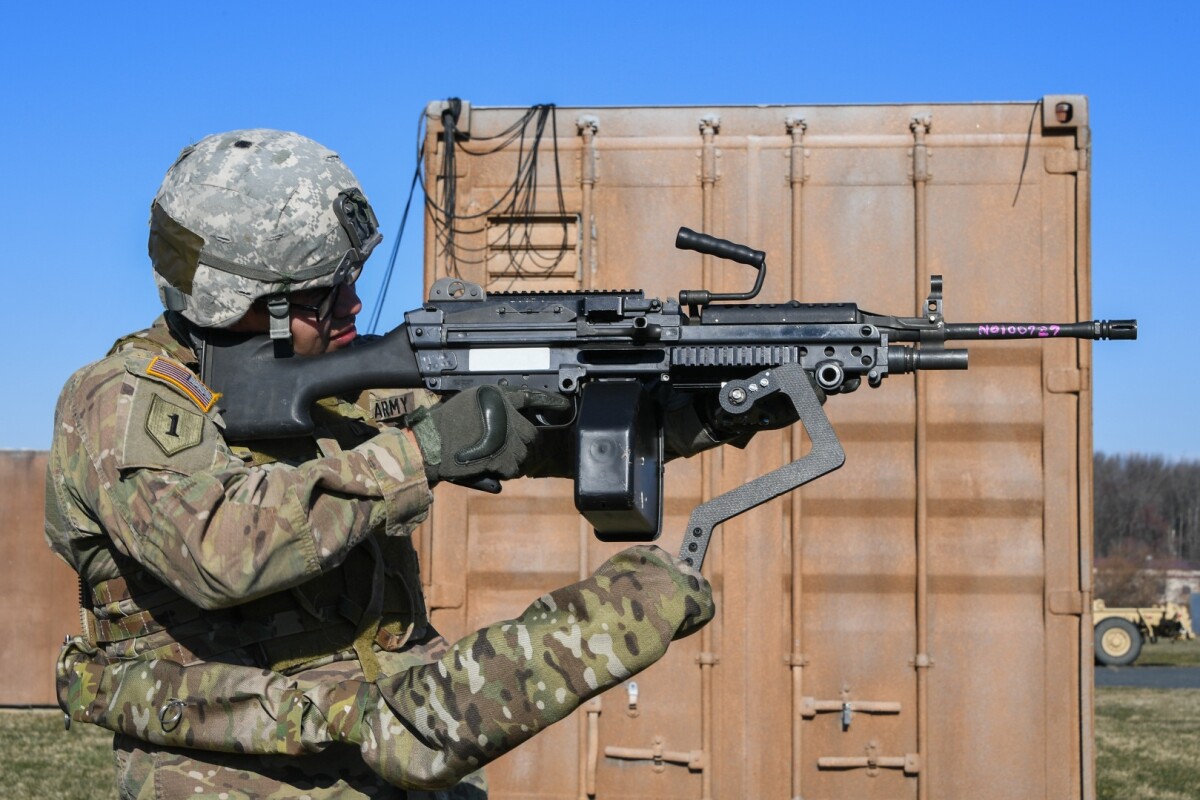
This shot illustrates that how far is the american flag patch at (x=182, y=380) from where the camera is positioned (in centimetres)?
331

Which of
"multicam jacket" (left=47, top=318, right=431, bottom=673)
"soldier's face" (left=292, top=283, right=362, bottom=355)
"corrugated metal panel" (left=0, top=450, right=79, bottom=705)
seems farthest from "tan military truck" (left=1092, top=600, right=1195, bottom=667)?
"multicam jacket" (left=47, top=318, right=431, bottom=673)

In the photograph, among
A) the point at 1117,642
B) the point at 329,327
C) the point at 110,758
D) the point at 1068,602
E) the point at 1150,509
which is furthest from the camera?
the point at 1150,509

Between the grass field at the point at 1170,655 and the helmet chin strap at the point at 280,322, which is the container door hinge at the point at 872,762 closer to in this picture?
the helmet chin strap at the point at 280,322

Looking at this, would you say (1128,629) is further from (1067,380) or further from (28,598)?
(1067,380)

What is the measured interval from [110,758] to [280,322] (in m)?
6.67

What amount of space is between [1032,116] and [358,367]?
3600 mm

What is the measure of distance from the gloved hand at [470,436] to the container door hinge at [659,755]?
2.98m

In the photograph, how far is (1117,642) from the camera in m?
21.2

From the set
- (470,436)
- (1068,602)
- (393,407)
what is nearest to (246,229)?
(393,407)

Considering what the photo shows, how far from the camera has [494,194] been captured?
6.29m

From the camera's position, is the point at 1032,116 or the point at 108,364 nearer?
the point at 108,364

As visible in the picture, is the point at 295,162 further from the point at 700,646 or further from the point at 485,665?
the point at 700,646

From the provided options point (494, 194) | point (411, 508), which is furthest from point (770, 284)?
point (411, 508)

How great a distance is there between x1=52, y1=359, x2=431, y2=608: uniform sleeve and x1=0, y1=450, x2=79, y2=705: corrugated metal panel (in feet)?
28.9
